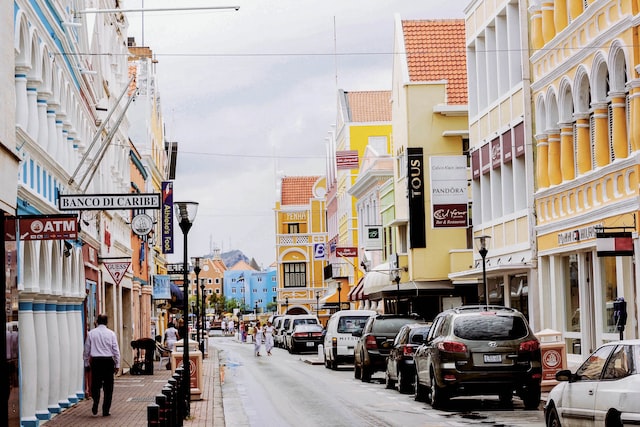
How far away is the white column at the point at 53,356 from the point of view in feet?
70.4

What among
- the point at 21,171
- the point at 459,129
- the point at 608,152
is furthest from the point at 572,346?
the point at 459,129

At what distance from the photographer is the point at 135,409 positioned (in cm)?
2327

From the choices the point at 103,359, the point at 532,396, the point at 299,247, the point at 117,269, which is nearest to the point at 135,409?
the point at 103,359

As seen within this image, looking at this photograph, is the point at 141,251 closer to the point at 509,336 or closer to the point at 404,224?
the point at 404,224

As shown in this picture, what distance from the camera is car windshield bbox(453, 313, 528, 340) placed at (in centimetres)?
2064

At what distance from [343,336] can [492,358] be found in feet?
65.2

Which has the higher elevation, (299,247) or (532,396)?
(299,247)

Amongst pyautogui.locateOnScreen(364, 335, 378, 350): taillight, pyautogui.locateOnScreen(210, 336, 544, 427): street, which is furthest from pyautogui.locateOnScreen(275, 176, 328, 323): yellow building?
pyautogui.locateOnScreen(364, 335, 378, 350): taillight

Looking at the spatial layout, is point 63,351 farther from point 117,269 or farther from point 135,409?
point 117,269

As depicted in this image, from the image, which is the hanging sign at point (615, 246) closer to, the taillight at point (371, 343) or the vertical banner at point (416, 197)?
the taillight at point (371, 343)

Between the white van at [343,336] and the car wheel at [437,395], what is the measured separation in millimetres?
18153

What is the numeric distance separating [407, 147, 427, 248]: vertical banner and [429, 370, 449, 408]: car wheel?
2610 centimetres

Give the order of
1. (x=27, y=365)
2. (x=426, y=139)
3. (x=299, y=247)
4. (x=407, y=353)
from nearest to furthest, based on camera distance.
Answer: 1. (x=27, y=365)
2. (x=407, y=353)
3. (x=426, y=139)
4. (x=299, y=247)

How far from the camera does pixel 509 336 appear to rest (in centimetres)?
2064
